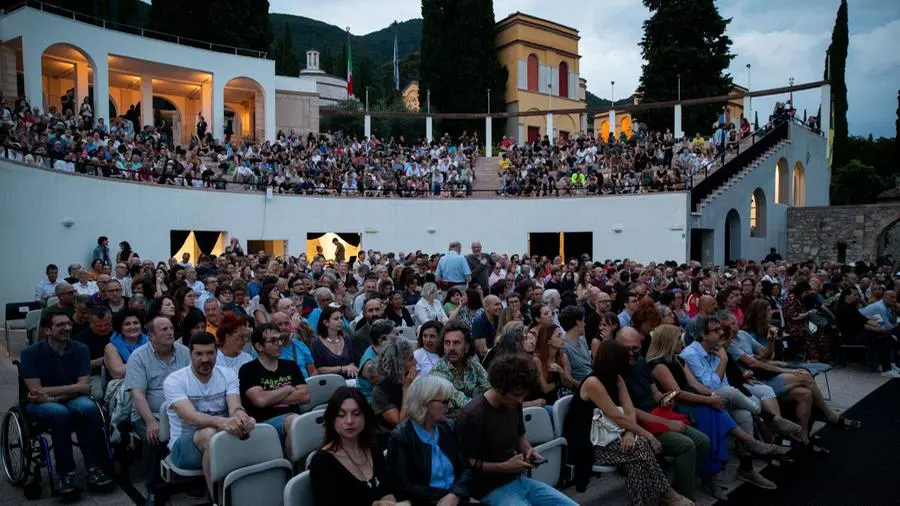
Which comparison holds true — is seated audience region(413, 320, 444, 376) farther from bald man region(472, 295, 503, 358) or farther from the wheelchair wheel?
the wheelchair wheel

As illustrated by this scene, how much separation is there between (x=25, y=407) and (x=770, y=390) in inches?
259

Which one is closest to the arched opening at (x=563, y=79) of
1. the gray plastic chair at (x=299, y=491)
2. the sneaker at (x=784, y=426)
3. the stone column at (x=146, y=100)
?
the stone column at (x=146, y=100)

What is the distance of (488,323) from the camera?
7.07 m

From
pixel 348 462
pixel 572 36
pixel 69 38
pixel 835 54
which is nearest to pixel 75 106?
pixel 69 38

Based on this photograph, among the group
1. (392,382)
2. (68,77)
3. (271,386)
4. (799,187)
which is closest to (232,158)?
(68,77)

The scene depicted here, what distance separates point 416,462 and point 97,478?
9.54 ft

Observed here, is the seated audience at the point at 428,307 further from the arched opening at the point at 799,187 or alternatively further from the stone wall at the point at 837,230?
the arched opening at the point at 799,187

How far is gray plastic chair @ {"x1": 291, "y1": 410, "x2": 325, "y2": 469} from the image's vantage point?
4.02 m

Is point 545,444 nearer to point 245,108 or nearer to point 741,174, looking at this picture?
point 741,174

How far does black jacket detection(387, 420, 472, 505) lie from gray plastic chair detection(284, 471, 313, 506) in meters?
0.48

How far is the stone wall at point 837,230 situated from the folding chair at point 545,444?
2400 centimetres

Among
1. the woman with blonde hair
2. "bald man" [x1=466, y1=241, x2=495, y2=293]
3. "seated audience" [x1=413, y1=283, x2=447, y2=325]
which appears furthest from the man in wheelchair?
"bald man" [x1=466, y1=241, x2=495, y2=293]

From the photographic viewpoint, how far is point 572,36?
139 feet

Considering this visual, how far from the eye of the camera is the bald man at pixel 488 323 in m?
6.92
